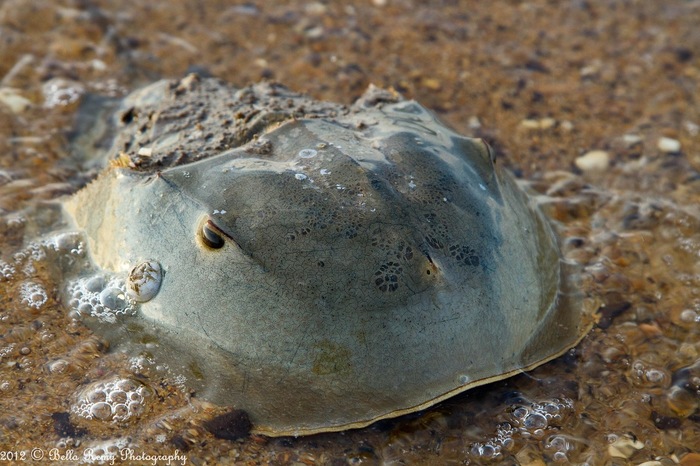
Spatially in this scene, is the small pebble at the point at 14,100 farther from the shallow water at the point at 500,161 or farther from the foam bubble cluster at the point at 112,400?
the foam bubble cluster at the point at 112,400

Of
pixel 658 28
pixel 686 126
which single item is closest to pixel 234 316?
pixel 686 126

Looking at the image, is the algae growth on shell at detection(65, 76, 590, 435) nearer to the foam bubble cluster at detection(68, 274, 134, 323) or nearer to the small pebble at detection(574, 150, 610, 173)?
the foam bubble cluster at detection(68, 274, 134, 323)

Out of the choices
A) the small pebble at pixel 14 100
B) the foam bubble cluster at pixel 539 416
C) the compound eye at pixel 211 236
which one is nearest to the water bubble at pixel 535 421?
the foam bubble cluster at pixel 539 416

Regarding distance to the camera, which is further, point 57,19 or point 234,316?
point 57,19

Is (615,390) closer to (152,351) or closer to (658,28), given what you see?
(152,351)

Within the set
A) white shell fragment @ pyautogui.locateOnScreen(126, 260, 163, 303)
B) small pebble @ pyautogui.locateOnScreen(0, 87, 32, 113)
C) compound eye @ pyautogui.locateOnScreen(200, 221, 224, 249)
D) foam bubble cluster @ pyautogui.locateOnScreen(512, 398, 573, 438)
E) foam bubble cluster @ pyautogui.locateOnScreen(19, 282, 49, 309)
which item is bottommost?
foam bubble cluster @ pyautogui.locateOnScreen(512, 398, 573, 438)

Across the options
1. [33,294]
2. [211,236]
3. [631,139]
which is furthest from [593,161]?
[33,294]

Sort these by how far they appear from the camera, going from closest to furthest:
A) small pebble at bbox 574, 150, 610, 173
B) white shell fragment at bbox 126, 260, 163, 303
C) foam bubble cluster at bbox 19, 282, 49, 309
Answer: white shell fragment at bbox 126, 260, 163, 303 → foam bubble cluster at bbox 19, 282, 49, 309 → small pebble at bbox 574, 150, 610, 173

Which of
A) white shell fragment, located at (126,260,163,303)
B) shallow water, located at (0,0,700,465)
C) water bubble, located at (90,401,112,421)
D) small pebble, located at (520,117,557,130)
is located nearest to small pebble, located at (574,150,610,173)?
shallow water, located at (0,0,700,465)
